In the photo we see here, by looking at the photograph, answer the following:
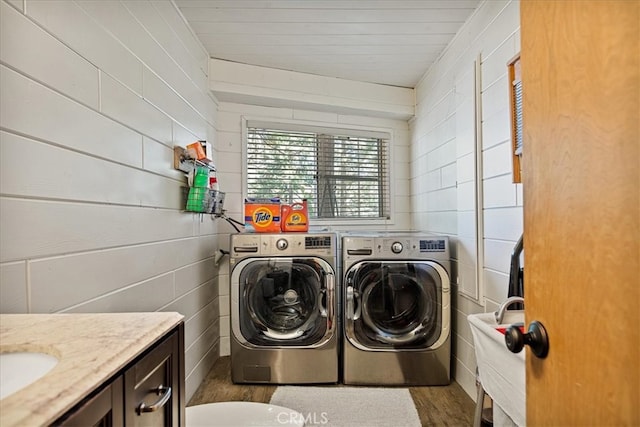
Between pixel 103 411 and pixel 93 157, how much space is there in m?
0.87

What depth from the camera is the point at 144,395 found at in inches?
25.0

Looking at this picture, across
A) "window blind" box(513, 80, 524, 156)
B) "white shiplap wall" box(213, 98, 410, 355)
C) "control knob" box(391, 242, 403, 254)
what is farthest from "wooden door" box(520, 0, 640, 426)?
"white shiplap wall" box(213, 98, 410, 355)

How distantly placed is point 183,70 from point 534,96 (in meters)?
1.82

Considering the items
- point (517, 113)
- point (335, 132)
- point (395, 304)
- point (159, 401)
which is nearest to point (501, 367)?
point (159, 401)

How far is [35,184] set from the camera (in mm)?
845

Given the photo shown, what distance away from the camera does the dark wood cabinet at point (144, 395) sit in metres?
0.48

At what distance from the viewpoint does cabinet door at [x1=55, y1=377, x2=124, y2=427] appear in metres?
0.44

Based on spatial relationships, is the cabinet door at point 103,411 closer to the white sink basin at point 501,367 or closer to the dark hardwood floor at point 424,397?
the white sink basin at point 501,367

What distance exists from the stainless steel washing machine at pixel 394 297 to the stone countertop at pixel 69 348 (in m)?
1.44

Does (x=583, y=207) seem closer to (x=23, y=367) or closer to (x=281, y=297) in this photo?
(x=23, y=367)

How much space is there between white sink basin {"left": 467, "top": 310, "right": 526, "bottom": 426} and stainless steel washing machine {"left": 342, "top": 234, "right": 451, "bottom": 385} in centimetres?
92

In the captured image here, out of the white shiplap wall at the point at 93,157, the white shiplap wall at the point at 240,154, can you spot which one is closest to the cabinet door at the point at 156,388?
the white shiplap wall at the point at 93,157

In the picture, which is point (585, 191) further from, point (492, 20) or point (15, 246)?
point (492, 20)

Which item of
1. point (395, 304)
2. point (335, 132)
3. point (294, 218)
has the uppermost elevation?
point (335, 132)
